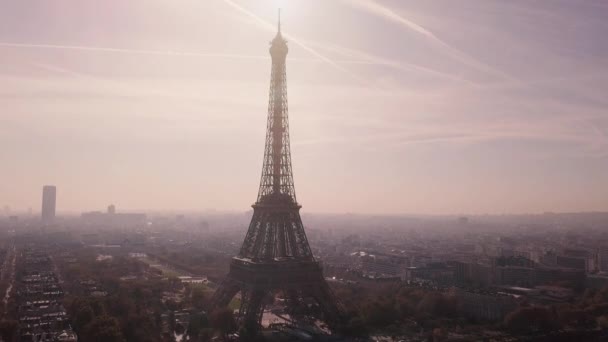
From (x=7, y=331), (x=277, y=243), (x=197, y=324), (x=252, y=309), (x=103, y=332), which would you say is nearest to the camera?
(x=103, y=332)

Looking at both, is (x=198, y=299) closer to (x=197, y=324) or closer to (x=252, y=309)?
(x=197, y=324)

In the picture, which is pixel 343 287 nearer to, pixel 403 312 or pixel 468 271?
pixel 403 312

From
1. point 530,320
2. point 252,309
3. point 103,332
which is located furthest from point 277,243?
point 530,320

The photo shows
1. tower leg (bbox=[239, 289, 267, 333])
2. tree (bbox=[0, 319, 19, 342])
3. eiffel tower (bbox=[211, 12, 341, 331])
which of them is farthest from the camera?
eiffel tower (bbox=[211, 12, 341, 331])

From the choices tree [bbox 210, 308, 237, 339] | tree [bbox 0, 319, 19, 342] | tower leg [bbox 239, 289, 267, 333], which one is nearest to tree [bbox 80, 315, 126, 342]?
tree [bbox 210, 308, 237, 339]

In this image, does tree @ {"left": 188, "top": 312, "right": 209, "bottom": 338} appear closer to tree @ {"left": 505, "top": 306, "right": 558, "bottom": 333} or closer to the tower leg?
the tower leg

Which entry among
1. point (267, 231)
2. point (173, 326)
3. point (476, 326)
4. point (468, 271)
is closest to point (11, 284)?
point (173, 326)

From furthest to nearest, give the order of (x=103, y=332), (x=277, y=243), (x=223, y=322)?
(x=277, y=243) → (x=223, y=322) → (x=103, y=332)

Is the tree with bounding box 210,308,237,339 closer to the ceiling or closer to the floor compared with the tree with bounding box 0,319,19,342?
closer to the ceiling
